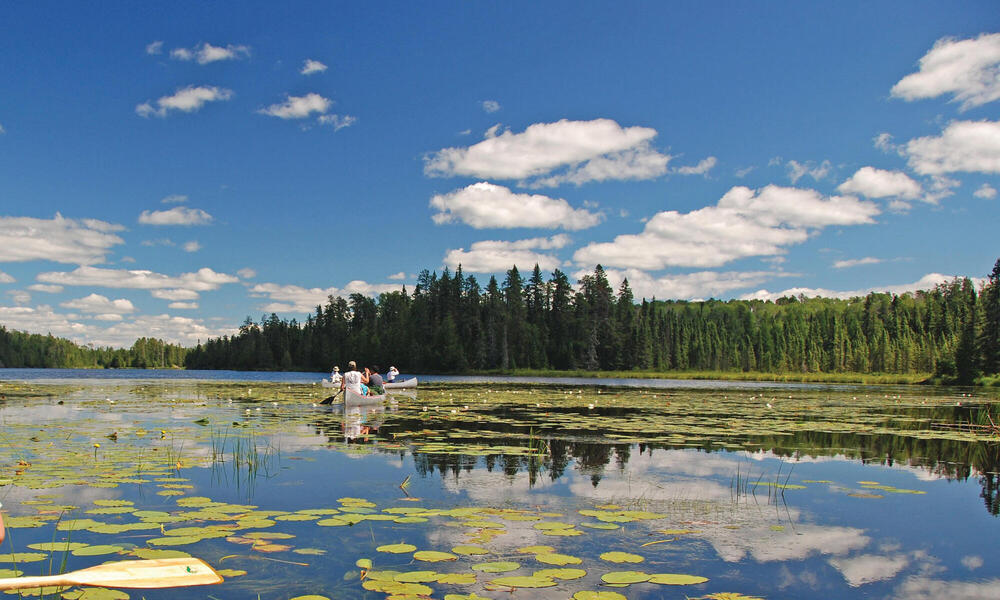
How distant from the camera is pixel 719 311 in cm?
18900

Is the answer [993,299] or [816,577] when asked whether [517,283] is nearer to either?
[993,299]

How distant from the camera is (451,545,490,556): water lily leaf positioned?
19.2 ft

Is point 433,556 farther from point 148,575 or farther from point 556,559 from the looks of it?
point 148,575

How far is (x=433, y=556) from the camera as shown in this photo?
18.7ft

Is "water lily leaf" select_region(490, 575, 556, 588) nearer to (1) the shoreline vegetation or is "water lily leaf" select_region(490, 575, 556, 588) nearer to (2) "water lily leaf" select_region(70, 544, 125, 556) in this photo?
(2) "water lily leaf" select_region(70, 544, 125, 556)

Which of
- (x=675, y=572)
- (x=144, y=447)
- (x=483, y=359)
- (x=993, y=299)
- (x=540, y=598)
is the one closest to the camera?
(x=540, y=598)

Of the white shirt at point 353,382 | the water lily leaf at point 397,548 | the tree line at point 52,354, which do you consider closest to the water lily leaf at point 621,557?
the water lily leaf at point 397,548

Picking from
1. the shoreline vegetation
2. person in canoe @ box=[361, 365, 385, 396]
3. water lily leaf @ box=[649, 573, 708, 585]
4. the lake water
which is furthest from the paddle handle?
the shoreline vegetation

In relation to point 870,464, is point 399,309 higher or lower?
higher

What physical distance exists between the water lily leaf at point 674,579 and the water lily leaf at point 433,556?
5.69ft

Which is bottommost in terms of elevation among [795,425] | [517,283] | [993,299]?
[795,425]

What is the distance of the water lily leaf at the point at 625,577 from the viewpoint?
203 inches

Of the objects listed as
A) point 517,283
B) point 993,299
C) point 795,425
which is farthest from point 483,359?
point 795,425

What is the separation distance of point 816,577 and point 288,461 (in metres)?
8.36
